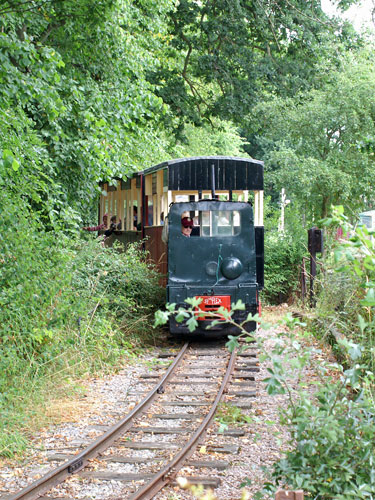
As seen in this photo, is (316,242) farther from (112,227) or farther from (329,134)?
(112,227)

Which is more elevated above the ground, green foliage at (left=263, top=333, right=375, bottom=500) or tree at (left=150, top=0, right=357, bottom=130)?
tree at (left=150, top=0, right=357, bottom=130)

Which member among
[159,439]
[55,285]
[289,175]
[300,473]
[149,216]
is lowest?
[159,439]

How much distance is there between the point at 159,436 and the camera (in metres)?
7.50

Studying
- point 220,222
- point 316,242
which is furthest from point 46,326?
point 316,242

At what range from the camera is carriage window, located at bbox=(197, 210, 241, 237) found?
42.1 feet

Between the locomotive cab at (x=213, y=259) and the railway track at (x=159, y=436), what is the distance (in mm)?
1315

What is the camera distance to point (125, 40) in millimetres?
14117

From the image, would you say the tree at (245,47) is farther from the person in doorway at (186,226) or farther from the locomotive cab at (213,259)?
the person in doorway at (186,226)

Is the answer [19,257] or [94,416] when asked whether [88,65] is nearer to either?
[19,257]

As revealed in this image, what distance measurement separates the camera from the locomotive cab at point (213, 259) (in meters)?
12.4

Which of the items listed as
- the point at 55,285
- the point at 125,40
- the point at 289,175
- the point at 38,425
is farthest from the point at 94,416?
the point at 289,175

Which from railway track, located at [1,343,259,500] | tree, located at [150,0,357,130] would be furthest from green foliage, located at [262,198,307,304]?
railway track, located at [1,343,259,500]

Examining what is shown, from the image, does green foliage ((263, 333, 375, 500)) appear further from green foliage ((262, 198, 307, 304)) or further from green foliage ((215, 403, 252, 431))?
green foliage ((262, 198, 307, 304))

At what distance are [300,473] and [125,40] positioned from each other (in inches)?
452
